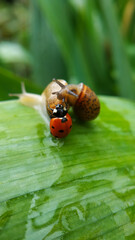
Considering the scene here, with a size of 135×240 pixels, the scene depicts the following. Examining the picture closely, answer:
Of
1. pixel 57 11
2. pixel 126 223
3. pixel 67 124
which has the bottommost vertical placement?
pixel 126 223

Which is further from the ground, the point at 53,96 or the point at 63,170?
the point at 53,96

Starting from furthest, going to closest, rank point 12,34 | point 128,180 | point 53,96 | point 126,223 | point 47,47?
point 12,34 < point 47,47 < point 53,96 < point 128,180 < point 126,223

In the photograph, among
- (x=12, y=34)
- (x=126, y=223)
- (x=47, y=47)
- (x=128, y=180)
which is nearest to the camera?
(x=126, y=223)

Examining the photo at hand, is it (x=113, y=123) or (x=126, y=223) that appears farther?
(x=113, y=123)

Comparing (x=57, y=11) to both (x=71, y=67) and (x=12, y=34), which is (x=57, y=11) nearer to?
(x=71, y=67)

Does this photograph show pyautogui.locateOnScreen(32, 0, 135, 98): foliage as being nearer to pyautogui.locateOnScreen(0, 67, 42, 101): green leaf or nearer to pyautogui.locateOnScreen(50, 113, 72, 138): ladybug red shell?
pyautogui.locateOnScreen(0, 67, 42, 101): green leaf

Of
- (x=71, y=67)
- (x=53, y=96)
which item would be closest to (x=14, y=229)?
(x=53, y=96)
